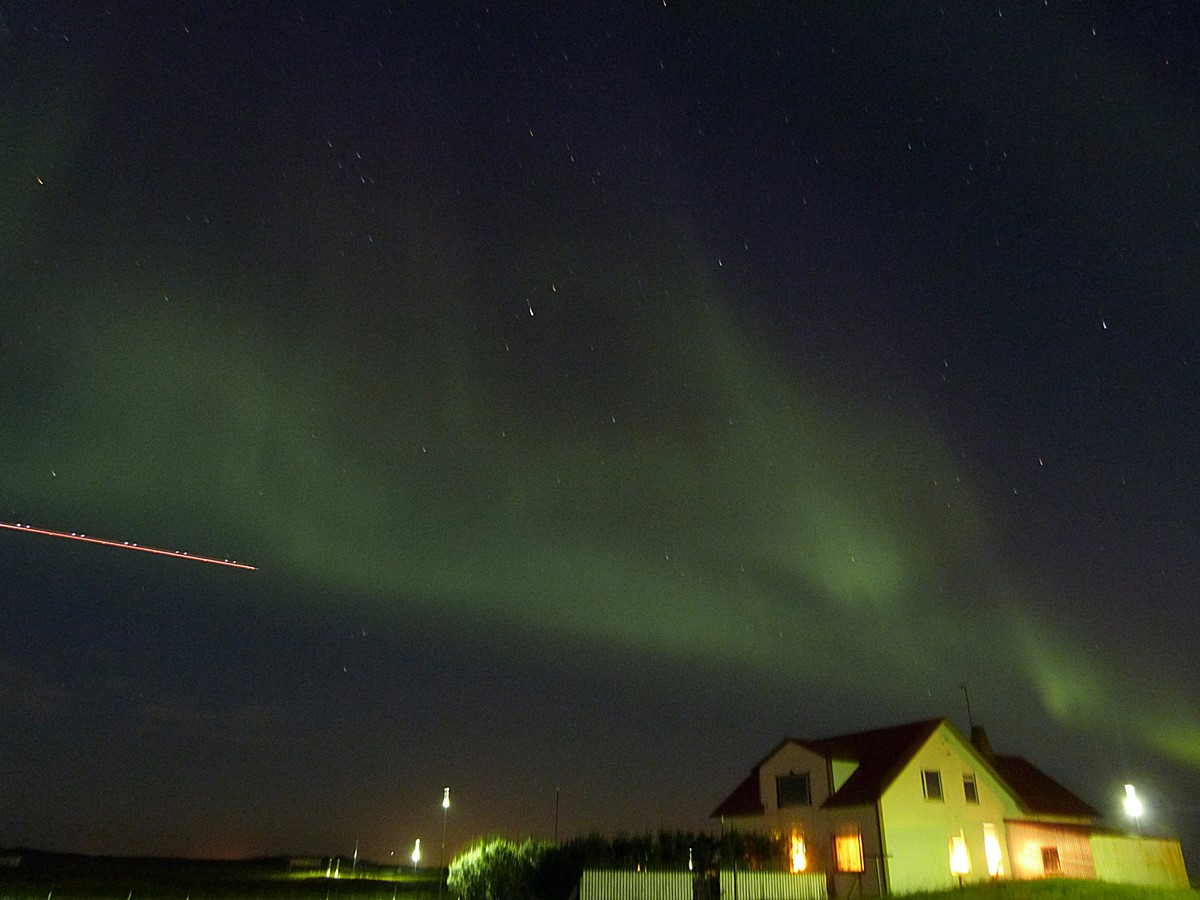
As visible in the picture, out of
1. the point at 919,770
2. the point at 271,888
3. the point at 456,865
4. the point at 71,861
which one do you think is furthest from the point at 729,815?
the point at 71,861

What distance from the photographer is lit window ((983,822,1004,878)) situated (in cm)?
3772

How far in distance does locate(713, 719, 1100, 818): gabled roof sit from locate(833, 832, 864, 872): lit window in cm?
120

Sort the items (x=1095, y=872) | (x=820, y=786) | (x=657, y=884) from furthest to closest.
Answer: (x=820, y=786)
(x=1095, y=872)
(x=657, y=884)

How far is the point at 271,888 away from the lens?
55.3 metres

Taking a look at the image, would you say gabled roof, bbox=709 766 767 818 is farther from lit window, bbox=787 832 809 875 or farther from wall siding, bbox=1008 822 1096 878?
wall siding, bbox=1008 822 1096 878

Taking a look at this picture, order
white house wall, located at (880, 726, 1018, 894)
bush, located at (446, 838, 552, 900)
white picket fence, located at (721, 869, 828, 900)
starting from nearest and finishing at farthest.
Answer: white picket fence, located at (721, 869, 828, 900) < bush, located at (446, 838, 552, 900) < white house wall, located at (880, 726, 1018, 894)

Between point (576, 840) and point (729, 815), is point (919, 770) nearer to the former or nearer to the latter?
point (729, 815)

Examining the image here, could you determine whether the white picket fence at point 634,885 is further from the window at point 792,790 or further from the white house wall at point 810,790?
the window at point 792,790

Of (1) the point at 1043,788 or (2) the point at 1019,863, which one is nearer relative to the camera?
(2) the point at 1019,863

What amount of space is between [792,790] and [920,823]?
535 cm

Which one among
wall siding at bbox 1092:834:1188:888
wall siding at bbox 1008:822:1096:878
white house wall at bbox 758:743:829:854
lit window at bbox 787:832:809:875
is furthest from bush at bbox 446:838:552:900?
wall siding at bbox 1092:834:1188:888

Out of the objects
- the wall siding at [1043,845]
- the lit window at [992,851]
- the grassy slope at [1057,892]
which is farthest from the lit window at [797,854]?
the wall siding at [1043,845]

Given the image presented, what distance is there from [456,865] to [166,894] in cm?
2360

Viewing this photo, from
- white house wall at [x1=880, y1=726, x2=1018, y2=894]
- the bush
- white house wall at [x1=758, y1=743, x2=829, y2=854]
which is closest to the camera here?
the bush
